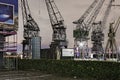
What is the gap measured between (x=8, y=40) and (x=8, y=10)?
6184 millimetres

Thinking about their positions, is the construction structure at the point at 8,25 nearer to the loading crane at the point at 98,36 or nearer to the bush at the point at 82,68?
the bush at the point at 82,68

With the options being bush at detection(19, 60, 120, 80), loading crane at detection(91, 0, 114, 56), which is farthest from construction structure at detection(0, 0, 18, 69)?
loading crane at detection(91, 0, 114, 56)

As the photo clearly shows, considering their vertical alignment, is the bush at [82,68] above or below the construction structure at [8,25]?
below

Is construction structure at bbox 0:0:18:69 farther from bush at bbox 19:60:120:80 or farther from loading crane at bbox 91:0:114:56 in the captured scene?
loading crane at bbox 91:0:114:56

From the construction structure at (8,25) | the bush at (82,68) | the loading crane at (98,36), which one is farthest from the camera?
the loading crane at (98,36)

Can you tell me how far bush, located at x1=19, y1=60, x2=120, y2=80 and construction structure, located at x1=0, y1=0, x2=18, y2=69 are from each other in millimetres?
9783

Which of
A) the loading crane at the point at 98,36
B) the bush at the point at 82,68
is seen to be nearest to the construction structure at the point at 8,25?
the bush at the point at 82,68

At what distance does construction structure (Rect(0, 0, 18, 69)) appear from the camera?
47.9 m

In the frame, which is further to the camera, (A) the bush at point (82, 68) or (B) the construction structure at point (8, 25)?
(B) the construction structure at point (8, 25)

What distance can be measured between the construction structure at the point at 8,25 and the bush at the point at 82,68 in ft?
32.1

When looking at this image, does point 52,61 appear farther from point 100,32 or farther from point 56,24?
point 100,32

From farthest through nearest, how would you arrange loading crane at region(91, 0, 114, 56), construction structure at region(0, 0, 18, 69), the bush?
loading crane at region(91, 0, 114, 56) < construction structure at region(0, 0, 18, 69) < the bush

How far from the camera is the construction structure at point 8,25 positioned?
4794 cm

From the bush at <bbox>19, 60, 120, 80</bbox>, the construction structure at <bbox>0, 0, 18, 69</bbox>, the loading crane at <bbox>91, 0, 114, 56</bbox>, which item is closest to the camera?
the bush at <bbox>19, 60, 120, 80</bbox>
